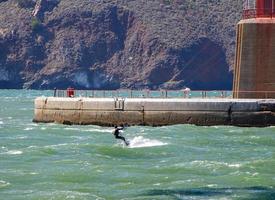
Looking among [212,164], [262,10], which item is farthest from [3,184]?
[262,10]

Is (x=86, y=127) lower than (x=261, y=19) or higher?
lower

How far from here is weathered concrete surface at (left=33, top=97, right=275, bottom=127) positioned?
57781 millimetres

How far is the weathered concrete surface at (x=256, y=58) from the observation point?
6091cm

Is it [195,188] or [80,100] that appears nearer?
[195,188]

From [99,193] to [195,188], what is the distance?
3.30 meters

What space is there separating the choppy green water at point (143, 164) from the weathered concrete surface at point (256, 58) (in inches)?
199

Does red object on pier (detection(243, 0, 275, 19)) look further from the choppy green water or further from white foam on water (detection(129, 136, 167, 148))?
white foam on water (detection(129, 136, 167, 148))

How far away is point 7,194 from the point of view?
31.5m

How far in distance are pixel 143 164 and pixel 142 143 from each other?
8326mm

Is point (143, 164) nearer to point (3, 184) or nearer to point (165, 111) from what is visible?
point (3, 184)

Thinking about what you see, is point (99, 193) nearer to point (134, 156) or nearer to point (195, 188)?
point (195, 188)

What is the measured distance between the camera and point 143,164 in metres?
38.8

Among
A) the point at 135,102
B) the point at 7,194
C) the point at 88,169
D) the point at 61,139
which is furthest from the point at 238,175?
the point at 135,102

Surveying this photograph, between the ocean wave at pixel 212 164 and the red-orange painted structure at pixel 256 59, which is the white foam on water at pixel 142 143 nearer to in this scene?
the ocean wave at pixel 212 164
